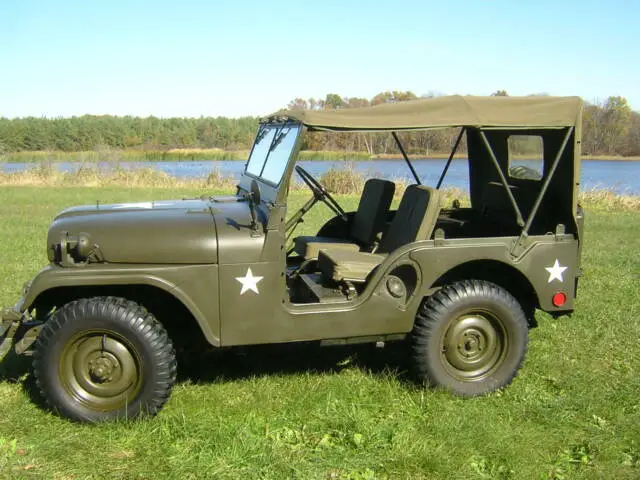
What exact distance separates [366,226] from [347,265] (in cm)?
116

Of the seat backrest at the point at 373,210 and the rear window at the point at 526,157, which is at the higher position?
the rear window at the point at 526,157

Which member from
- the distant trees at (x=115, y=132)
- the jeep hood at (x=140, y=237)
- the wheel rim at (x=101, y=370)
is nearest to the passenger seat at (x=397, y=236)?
the jeep hood at (x=140, y=237)

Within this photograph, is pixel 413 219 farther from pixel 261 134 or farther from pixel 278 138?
pixel 261 134

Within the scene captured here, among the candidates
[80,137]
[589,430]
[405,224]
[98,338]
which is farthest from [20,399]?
[80,137]

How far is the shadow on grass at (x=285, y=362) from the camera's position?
4234 millimetres

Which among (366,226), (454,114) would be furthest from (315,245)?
(454,114)

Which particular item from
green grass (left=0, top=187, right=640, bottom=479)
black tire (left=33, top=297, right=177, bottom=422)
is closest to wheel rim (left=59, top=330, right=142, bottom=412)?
black tire (left=33, top=297, right=177, bottom=422)

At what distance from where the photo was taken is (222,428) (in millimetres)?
3443

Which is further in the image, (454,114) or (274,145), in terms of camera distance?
(274,145)

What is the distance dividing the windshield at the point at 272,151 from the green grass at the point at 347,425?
47.2 inches

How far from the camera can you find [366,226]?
521 cm

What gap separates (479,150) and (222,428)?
3.26 meters

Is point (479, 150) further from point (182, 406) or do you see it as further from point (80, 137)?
point (80, 137)

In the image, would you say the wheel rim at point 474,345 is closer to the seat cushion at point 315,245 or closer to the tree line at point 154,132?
the seat cushion at point 315,245
